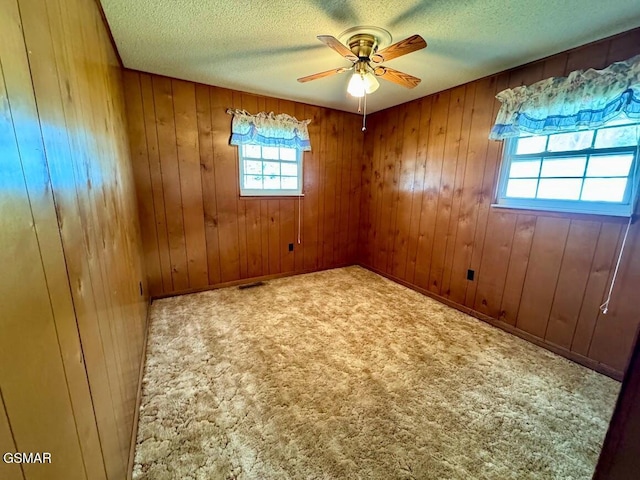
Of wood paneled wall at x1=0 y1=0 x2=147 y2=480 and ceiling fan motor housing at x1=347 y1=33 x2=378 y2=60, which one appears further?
ceiling fan motor housing at x1=347 y1=33 x2=378 y2=60

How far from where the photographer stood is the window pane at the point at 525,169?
2.25 metres

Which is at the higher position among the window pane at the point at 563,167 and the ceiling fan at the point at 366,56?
the ceiling fan at the point at 366,56

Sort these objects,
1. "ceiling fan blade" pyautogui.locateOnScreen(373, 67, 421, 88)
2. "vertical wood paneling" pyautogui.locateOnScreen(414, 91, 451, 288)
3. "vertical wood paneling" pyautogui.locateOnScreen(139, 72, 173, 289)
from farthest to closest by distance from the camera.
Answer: "vertical wood paneling" pyautogui.locateOnScreen(414, 91, 451, 288) < "vertical wood paneling" pyautogui.locateOnScreen(139, 72, 173, 289) < "ceiling fan blade" pyautogui.locateOnScreen(373, 67, 421, 88)

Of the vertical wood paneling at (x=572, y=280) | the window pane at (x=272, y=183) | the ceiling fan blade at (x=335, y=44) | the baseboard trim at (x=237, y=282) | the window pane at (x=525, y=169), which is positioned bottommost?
the baseboard trim at (x=237, y=282)

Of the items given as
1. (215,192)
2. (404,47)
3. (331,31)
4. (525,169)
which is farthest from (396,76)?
(215,192)

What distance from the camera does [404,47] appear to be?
5.29ft

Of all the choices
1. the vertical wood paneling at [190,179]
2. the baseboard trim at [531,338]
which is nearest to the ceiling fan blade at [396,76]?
the vertical wood paneling at [190,179]

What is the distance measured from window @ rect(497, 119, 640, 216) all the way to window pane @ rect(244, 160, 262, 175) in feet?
8.61

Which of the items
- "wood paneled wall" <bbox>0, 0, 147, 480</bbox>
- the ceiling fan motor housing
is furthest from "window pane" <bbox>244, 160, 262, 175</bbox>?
"wood paneled wall" <bbox>0, 0, 147, 480</bbox>

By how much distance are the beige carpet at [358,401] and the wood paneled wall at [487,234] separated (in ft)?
0.95

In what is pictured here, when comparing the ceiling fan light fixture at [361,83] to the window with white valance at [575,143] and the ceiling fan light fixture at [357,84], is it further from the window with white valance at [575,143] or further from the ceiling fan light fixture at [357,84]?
the window with white valance at [575,143]

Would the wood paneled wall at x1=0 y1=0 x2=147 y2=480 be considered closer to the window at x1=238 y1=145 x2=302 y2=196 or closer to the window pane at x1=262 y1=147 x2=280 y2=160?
the window at x1=238 y1=145 x2=302 y2=196

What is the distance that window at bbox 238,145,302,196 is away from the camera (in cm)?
323

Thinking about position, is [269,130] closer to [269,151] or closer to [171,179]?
[269,151]
